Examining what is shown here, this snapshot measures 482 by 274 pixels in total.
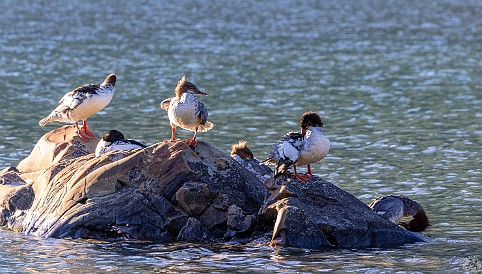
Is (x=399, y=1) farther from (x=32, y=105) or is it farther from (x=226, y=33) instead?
(x=32, y=105)

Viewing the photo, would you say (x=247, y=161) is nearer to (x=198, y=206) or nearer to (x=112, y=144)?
(x=112, y=144)

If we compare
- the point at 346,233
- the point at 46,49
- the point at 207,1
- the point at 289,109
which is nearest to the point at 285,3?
the point at 207,1

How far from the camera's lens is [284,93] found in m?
40.5

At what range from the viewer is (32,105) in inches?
1475

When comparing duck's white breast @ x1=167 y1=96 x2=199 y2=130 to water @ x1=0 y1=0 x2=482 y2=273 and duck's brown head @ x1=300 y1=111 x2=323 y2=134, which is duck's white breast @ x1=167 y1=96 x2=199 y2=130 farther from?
water @ x1=0 y1=0 x2=482 y2=273

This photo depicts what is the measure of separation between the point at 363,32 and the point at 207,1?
29.1 metres

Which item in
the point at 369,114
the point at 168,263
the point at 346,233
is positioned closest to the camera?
the point at 168,263

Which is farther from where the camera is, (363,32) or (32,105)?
(363,32)

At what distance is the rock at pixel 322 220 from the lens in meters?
18.7

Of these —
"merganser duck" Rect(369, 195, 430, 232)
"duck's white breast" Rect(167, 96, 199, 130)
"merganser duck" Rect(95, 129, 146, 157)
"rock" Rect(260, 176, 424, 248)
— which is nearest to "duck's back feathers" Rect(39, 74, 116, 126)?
"merganser duck" Rect(95, 129, 146, 157)

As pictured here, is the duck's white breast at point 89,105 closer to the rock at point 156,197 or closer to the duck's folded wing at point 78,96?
the duck's folded wing at point 78,96

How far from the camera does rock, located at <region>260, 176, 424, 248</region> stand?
1867cm

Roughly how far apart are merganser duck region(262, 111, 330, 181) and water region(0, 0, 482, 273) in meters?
1.64

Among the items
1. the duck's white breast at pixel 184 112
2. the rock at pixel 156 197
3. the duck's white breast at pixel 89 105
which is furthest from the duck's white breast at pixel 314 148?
→ the duck's white breast at pixel 89 105
